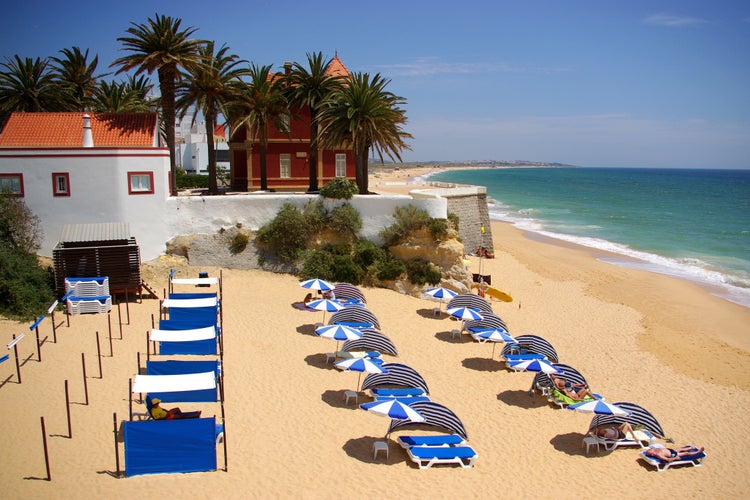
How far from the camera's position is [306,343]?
19.8m

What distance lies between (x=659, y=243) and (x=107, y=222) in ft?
141

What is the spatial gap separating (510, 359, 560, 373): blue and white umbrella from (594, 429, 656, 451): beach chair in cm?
249

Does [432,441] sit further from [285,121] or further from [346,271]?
[285,121]

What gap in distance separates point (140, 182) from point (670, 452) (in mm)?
22129

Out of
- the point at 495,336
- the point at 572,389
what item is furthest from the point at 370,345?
the point at 572,389

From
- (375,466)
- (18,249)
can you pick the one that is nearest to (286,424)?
(375,466)

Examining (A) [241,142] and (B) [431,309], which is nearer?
(B) [431,309]

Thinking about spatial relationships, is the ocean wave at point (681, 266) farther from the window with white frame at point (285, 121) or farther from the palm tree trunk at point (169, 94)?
the palm tree trunk at point (169, 94)

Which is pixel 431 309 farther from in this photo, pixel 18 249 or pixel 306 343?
pixel 18 249

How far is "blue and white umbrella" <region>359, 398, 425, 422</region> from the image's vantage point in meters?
13.2

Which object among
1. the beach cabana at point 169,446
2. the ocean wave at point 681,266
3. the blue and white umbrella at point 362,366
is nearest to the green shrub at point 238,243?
the blue and white umbrella at point 362,366

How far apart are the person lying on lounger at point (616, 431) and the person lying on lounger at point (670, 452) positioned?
2.20 ft

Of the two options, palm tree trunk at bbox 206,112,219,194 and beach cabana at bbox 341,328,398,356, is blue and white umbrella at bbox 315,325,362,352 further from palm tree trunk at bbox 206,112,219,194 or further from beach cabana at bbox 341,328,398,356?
palm tree trunk at bbox 206,112,219,194

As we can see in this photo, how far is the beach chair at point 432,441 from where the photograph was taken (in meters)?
13.5
